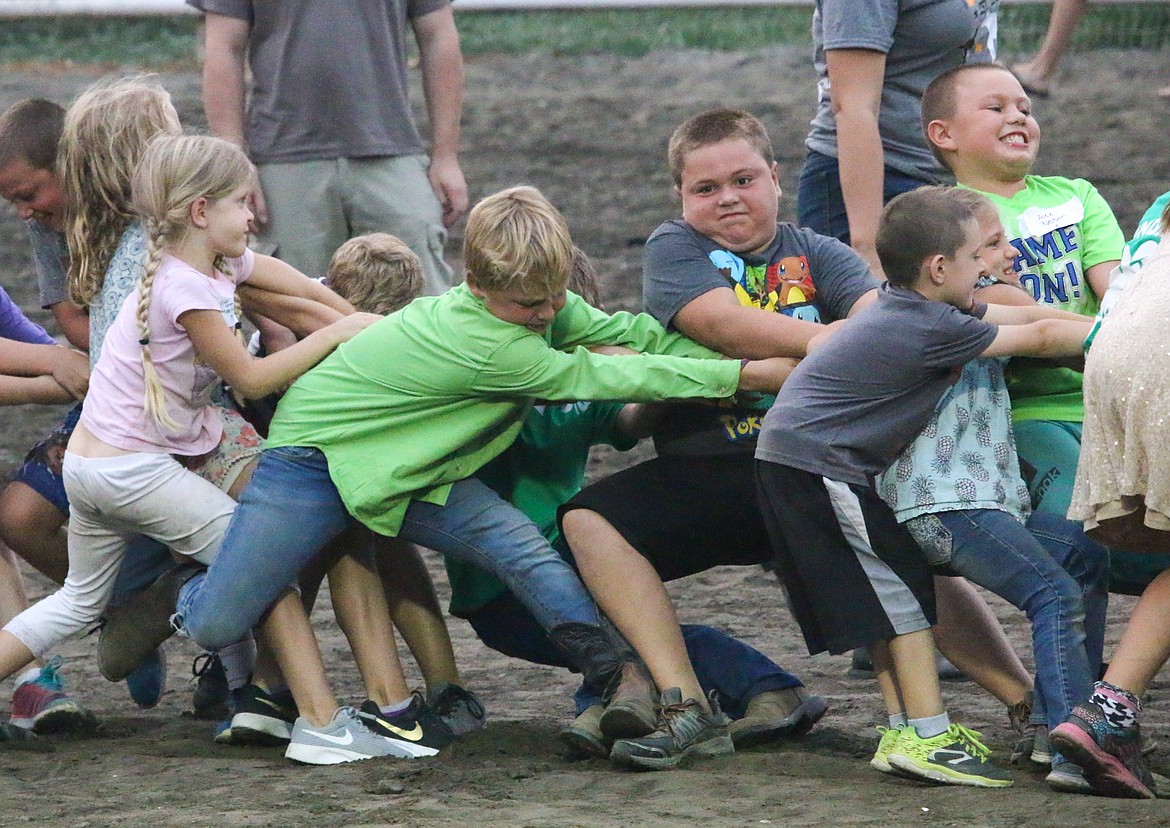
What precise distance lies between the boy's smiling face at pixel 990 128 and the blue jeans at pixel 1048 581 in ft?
2.83

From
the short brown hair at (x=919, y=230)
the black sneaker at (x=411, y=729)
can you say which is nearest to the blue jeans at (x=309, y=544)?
the black sneaker at (x=411, y=729)

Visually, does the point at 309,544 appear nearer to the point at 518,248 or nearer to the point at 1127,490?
the point at 518,248

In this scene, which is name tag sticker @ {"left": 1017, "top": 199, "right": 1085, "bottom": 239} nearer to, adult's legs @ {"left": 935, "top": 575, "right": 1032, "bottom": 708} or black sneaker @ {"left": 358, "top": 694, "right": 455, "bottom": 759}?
adult's legs @ {"left": 935, "top": 575, "right": 1032, "bottom": 708}

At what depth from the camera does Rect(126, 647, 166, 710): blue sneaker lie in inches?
185

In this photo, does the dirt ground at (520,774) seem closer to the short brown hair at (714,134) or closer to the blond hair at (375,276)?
the blond hair at (375,276)

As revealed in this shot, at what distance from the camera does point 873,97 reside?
15.5 ft

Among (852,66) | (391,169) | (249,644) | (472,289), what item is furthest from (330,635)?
(852,66)

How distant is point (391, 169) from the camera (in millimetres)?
5707

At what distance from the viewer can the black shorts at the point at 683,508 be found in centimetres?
411

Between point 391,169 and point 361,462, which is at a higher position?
point 391,169

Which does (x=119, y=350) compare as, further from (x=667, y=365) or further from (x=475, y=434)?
(x=667, y=365)

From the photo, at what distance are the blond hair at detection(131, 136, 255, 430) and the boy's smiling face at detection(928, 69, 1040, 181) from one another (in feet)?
5.34

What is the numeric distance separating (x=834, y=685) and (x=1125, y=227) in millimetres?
5338

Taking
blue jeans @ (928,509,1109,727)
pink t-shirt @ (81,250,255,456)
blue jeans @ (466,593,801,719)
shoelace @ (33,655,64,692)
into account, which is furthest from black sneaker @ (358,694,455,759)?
blue jeans @ (928,509,1109,727)
